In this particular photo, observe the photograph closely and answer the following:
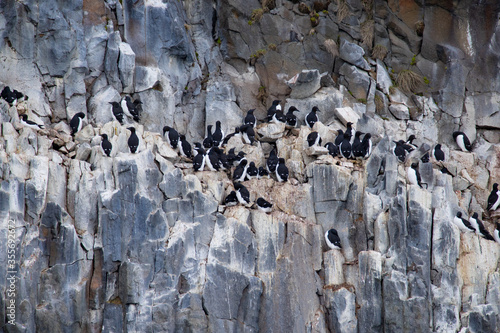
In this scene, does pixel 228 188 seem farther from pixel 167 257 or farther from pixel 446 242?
pixel 446 242

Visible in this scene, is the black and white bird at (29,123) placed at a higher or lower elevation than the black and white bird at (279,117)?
lower

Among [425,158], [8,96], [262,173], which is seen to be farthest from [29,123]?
[425,158]

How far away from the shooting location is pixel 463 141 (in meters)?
24.0

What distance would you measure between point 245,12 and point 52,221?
11028 millimetres

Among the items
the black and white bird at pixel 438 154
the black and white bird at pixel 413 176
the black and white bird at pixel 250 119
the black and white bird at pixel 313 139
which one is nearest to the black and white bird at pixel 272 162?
the black and white bird at pixel 313 139

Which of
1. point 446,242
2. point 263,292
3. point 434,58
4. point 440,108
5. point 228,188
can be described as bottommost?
point 263,292

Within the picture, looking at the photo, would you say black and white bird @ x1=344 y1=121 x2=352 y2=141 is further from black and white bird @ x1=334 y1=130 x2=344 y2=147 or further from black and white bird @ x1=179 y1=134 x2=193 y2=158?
black and white bird @ x1=179 y1=134 x2=193 y2=158

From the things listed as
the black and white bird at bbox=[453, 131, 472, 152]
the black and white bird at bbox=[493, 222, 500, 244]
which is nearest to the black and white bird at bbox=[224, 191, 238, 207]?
the black and white bird at bbox=[493, 222, 500, 244]

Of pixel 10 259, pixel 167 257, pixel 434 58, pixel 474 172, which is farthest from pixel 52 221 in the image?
pixel 434 58

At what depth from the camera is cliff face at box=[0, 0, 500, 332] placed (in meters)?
18.7

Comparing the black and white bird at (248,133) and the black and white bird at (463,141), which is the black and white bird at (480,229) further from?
the black and white bird at (248,133)

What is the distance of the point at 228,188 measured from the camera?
20281 millimetres

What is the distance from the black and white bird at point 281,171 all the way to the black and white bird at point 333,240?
77.2 inches

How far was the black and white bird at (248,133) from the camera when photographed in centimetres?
2191
